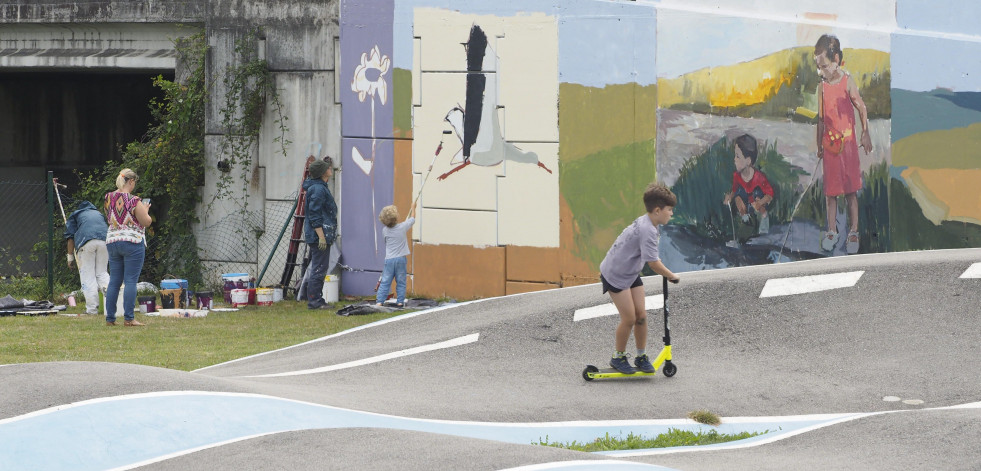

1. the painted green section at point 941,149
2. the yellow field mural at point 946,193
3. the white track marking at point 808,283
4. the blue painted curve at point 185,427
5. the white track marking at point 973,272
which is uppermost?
the painted green section at point 941,149

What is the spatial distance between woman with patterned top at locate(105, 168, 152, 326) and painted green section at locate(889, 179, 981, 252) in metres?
8.30

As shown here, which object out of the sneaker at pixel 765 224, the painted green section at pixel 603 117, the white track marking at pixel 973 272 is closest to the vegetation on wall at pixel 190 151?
the painted green section at pixel 603 117

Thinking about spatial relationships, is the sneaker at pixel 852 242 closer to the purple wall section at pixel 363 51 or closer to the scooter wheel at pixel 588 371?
the scooter wheel at pixel 588 371

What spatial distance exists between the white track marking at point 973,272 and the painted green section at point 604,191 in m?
4.21

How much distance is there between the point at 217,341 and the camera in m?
12.5

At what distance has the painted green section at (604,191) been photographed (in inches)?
554

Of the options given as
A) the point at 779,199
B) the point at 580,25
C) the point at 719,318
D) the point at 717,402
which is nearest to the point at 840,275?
the point at 719,318

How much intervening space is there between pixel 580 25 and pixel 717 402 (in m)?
7.05

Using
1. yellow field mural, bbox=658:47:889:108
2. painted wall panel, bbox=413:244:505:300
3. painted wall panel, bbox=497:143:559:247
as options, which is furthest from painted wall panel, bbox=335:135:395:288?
yellow field mural, bbox=658:47:889:108

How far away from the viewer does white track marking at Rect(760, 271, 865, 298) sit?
1091cm

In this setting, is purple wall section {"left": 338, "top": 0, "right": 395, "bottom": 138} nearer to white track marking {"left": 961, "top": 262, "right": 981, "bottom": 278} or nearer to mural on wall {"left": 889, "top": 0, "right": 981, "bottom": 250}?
mural on wall {"left": 889, "top": 0, "right": 981, "bottom": 250}

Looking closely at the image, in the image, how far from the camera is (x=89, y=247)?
14.8m

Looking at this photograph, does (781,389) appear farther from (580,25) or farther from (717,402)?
(580,25)

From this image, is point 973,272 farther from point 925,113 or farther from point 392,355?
point 392,355
